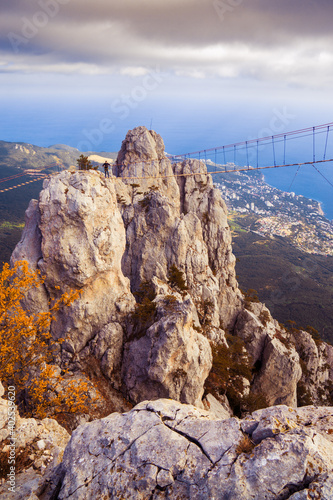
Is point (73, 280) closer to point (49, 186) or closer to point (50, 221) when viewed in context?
point (50, 221)

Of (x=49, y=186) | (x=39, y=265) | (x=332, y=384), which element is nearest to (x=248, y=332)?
(x=332, y=384)

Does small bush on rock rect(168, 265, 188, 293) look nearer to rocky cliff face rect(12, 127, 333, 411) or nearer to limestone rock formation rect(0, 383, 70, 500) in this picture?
rocky cliff face rect(12, 127, 333, 411)

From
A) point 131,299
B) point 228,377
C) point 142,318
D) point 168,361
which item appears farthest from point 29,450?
point 228,377

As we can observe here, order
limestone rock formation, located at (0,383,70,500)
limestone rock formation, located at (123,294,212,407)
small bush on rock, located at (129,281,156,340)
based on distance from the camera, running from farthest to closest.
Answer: small bush on rock, located at (129,281,156,340), limestone rock formation, located at (123,294,212,407), limestone rock formation, located at (0,383,70,500)

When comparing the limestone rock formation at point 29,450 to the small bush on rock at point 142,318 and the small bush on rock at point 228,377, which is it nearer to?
the small bush on rock at point 142,318

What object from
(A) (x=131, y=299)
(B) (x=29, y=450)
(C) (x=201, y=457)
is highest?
(C) (x=201, y=457)

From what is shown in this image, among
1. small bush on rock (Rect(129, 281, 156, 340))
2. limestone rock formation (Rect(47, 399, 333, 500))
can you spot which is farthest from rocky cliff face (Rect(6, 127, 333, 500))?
small bush on rock (Rect(129, 281, 156, 340))

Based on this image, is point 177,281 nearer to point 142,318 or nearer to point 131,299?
point 131,299

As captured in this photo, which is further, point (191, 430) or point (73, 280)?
point (73, 280)
